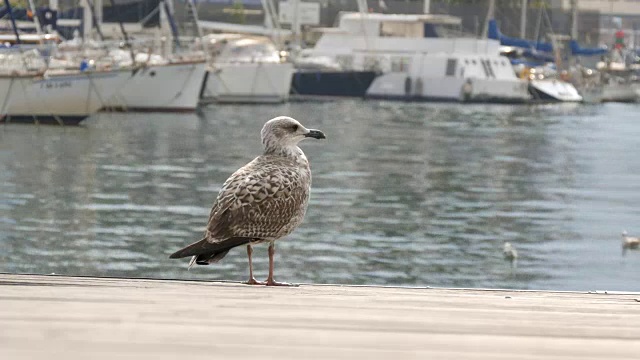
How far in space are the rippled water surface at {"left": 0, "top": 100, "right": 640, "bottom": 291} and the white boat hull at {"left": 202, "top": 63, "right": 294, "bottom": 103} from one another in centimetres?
1566

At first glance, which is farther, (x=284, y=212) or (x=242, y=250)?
(x=242, y=250)

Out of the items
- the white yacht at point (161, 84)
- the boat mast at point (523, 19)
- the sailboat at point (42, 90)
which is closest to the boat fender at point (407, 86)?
the boat mast at point (523, 19)

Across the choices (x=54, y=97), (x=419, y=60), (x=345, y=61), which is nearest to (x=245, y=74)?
(x=345, y=61)

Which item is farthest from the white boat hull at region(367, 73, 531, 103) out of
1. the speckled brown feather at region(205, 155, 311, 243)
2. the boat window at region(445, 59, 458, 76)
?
the speckled brown feather at region(205, 155, 311, 243)

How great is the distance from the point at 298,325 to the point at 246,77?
74476mm

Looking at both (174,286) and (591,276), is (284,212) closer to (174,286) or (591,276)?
(174,286)

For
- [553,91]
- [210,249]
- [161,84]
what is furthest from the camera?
[553,91]

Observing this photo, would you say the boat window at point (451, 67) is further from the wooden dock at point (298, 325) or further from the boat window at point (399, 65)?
the wooden dock at point (298, 325)

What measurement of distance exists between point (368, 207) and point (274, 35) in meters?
66.6

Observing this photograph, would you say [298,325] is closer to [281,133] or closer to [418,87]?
[281,133]

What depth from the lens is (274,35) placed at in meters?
96.2

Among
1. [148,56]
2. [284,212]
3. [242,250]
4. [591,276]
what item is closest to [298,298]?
[284,212]

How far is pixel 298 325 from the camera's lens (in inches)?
198

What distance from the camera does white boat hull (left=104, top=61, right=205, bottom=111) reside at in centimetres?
6294
